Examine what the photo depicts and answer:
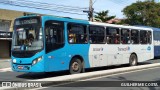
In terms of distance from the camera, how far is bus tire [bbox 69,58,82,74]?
1755cm

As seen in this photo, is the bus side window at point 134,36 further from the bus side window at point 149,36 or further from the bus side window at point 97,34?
the bus side window at point 97,34

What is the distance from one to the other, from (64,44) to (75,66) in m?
1.51

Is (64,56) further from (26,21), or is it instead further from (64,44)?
(26,21)

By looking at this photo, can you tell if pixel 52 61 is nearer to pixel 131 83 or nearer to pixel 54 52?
pixel 54 52

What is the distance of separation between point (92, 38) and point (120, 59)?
3.64 m

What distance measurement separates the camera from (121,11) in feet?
209

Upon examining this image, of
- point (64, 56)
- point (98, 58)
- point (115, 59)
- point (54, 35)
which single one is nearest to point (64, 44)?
point (64, 56)

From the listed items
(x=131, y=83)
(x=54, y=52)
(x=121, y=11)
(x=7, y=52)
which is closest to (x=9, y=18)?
(x=7, y=52)

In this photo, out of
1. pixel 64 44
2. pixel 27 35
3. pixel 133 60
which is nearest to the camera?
pixel 27 35

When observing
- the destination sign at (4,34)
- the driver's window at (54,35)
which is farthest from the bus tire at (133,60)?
the destination sign at (4,34)

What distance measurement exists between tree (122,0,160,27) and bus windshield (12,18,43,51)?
4405 cm

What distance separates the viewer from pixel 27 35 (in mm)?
16016

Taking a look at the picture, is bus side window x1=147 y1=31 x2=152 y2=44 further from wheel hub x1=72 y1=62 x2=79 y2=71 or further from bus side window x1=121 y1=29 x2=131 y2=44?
wheel hub x1=72 y1=62 x2=79 y2=71

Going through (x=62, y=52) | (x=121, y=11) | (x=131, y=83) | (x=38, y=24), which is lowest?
(x=131, y=83)
